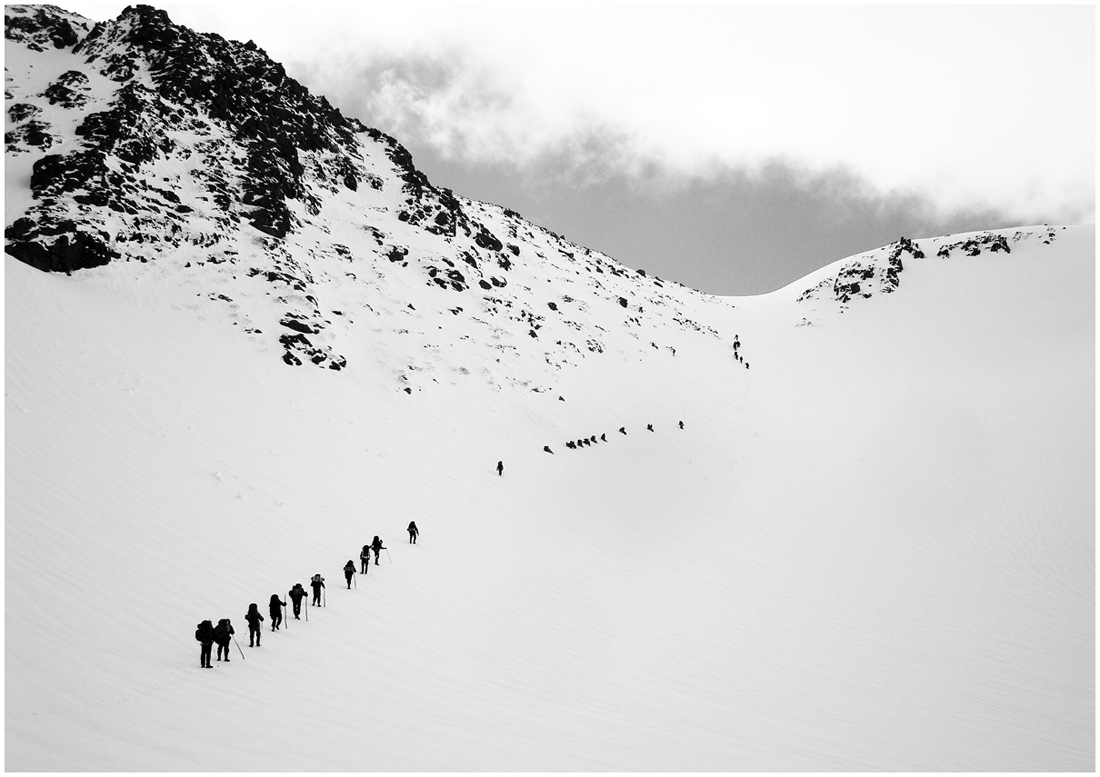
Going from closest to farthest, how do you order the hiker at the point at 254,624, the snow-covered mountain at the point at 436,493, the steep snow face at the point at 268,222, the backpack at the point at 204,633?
the backpack at the point at 204,633, the snow-covered mountain at the point at 436,493, the hiker at the point at 254,624, the steep snow face at the point at 268,222

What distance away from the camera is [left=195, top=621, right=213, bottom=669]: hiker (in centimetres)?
848

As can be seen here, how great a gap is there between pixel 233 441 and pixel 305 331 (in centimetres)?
1098

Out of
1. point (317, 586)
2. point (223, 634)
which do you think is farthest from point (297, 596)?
point (223, 634)

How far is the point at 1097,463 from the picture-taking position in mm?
26047

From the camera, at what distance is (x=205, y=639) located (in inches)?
336

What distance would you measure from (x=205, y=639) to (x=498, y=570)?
319 inches

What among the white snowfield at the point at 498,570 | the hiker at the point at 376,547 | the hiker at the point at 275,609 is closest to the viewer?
the white snowfield at the point at 498,570

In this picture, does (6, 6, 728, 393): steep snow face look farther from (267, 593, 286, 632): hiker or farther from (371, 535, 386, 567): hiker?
(267, 593, 286, 632): hiker

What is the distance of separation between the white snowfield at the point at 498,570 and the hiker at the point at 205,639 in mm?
220

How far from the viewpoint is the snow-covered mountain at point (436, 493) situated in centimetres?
891

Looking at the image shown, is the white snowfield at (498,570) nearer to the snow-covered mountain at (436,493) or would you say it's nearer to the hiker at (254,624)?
the snow-covered mountain at (436,493)

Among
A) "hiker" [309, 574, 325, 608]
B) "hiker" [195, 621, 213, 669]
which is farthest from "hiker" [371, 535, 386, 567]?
"hiker" [195, 621, 213, 669]

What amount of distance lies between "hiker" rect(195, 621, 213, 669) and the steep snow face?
1962cm

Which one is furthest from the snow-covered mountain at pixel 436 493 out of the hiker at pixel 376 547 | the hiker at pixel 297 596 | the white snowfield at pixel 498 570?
the hiker at pixel 376 547
